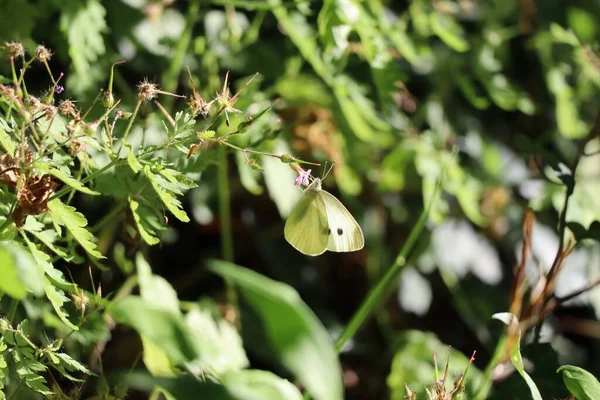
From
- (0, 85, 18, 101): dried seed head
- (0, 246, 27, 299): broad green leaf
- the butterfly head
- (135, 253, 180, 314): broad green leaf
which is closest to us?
(0, 246, 27, 299): broad green leaf

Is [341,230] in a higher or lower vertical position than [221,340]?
higher

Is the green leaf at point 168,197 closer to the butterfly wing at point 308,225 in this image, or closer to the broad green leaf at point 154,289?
the butterfly wing at point 308,225

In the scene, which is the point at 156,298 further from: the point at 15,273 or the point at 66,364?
the point at 15,273

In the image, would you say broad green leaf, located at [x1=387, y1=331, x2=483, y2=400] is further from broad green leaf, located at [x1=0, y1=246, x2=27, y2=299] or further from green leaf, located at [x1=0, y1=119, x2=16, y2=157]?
broad green leaf, located at [x1=0, y1=246, x2=27, y2=299]

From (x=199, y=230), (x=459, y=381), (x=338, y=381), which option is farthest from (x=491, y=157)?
(x=338, y=381)

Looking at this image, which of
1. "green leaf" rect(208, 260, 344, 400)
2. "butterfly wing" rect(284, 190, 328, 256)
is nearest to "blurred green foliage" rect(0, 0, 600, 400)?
"green leaf" rect(208, 260, 344, 400)

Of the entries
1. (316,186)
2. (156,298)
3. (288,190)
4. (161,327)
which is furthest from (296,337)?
(288,190)
